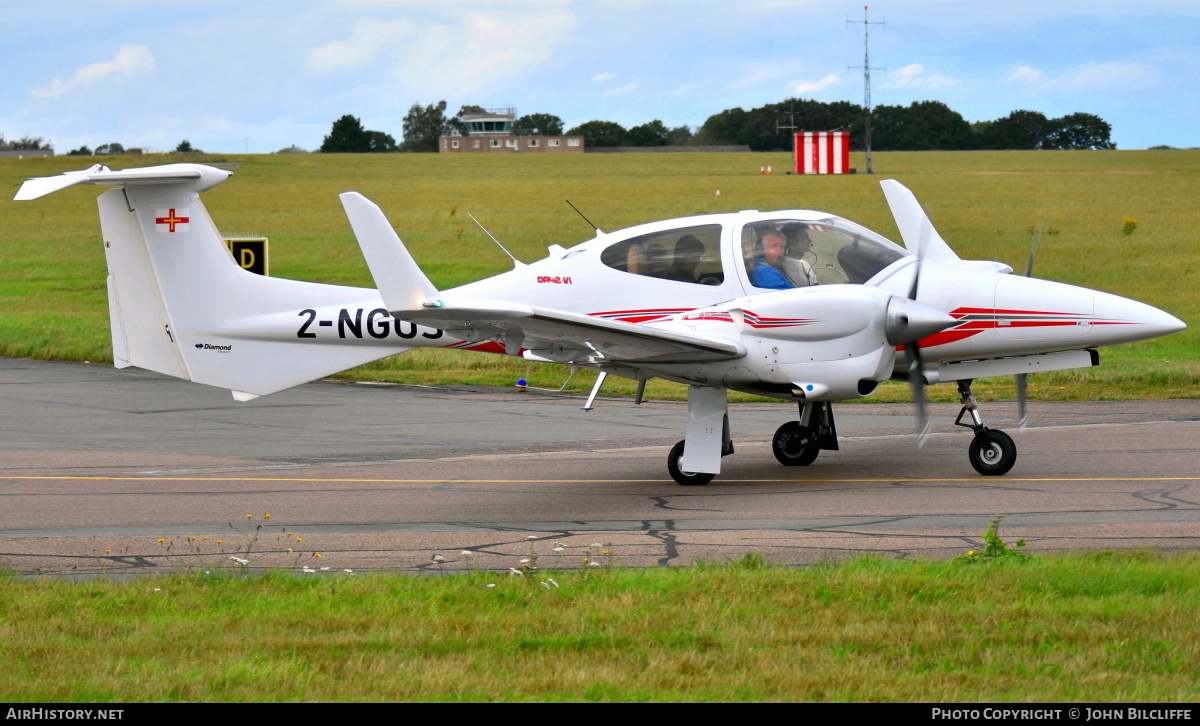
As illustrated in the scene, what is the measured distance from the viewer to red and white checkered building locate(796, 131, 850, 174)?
4232 inches

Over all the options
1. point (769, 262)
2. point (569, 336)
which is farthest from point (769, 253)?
point (569, 336)

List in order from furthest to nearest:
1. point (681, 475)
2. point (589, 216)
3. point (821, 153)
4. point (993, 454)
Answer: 1. point (821, 153)
2. point (589, 216)
3. point (681, 475)
4. point (993, 454)

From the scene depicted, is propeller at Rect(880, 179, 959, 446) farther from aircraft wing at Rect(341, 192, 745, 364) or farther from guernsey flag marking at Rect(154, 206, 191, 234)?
guernsey flag marking at Rect(154, 206, 191, 234)

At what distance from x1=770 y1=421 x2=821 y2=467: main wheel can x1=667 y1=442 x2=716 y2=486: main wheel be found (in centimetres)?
121

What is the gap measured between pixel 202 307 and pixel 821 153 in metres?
99.4

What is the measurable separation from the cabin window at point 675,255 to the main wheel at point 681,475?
1662mm

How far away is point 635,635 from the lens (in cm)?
668

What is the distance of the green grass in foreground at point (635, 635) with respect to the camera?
19.1ft

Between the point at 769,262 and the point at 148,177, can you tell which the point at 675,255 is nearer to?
the point at 769,262

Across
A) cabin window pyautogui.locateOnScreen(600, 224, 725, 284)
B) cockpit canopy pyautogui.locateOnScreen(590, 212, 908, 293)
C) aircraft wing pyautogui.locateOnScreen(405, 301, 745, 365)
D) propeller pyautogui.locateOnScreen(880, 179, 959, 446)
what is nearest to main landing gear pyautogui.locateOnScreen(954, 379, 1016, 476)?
propeller pyautogui.locateOnScreen(880, 179, 959, 446)

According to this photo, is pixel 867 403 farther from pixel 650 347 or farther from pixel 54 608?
pixel 54 608

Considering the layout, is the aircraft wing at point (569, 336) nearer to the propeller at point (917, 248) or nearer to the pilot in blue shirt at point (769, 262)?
the pilot in blue shirt at point (769, 262)

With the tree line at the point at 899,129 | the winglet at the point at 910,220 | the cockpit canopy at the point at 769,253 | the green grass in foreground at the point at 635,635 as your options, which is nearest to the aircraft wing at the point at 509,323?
the cockpit canopy at the point at 769,253

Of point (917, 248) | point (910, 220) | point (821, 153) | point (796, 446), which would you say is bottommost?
point (796, 446)
